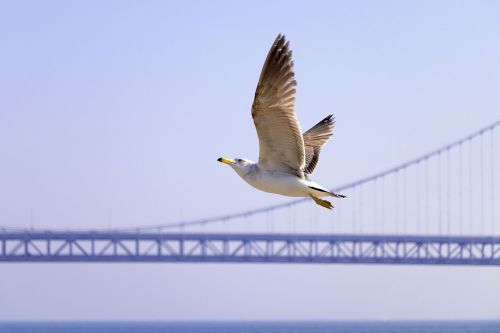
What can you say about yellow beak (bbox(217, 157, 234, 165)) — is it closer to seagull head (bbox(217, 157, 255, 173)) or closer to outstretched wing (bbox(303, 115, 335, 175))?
seagull head (bbox(217, 157, 255, 173))

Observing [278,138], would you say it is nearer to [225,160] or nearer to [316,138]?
[225,160]

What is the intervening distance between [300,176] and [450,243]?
2438 inches

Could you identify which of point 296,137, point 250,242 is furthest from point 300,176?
point 250,242

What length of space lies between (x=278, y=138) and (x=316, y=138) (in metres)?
1.87

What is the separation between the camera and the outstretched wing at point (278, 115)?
Answer: 26.7 ft

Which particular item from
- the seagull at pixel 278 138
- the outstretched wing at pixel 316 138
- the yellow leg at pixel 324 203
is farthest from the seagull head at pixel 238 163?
the outstretched wing at pixel 316 138

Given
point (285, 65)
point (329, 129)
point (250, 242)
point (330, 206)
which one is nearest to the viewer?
point (285, 65)

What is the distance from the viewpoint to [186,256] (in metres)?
68.0

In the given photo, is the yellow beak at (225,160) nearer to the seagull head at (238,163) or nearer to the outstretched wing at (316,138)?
the seagull head at (238,163)

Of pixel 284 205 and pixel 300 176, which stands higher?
pixel 284 205

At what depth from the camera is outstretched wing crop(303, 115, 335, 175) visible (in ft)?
32.3

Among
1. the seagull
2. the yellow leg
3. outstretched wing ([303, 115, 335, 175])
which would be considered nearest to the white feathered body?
the seagull

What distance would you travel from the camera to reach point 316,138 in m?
10.2

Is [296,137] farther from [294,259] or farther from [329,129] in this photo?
[294,259]
